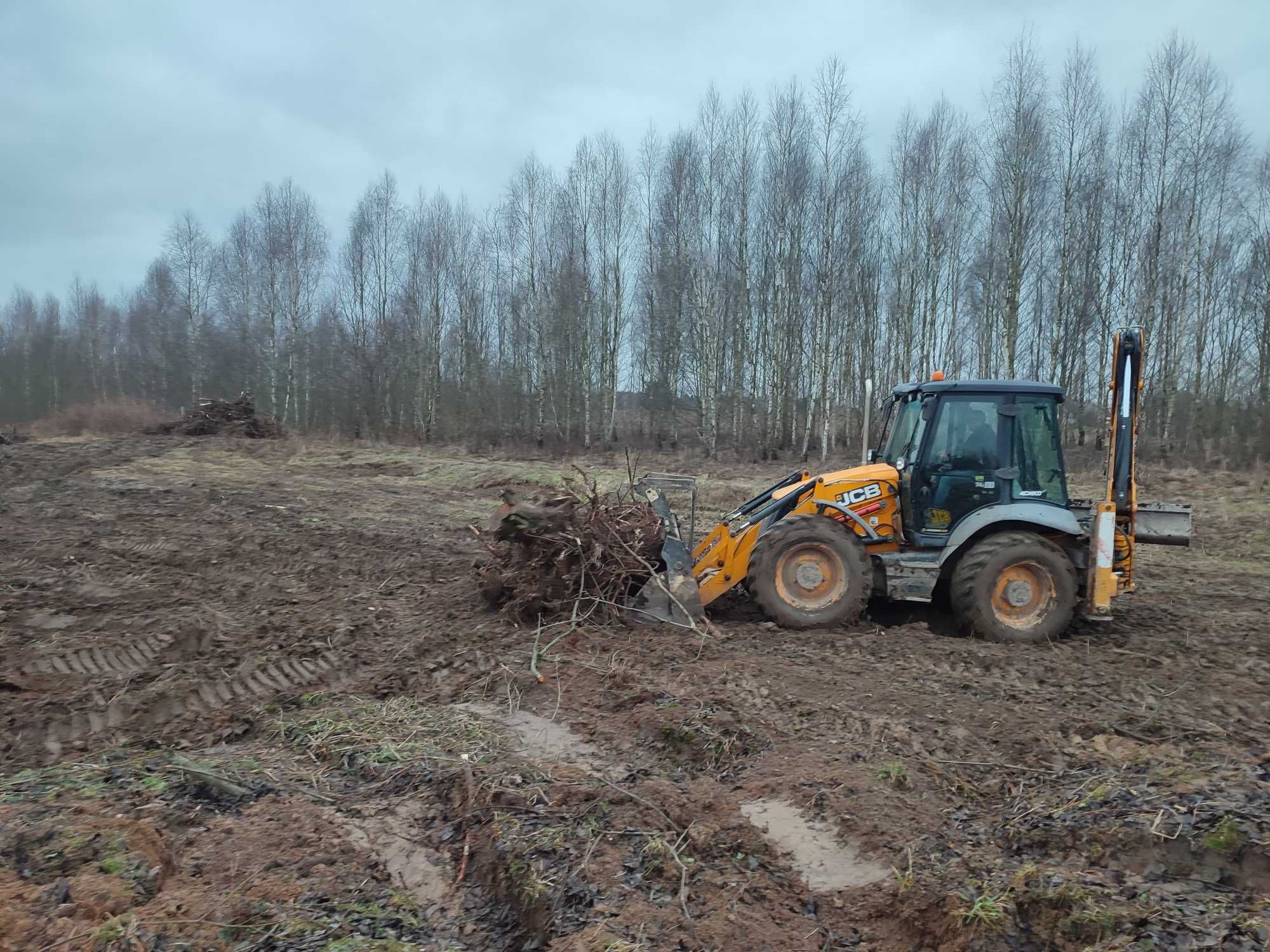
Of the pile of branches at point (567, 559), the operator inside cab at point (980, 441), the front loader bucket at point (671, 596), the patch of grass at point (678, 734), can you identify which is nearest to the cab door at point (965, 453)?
the operator inside cab at point (980, 441)

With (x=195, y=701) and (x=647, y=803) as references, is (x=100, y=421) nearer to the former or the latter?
(x=195, y=701)

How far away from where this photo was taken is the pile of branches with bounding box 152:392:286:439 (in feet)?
85.1

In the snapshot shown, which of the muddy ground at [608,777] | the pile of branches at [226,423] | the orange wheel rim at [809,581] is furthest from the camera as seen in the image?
the pile of branches at [226,423]

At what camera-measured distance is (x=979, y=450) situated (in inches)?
281

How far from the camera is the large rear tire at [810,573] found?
7059mm

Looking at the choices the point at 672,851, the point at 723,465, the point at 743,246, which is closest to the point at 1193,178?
the point at 743,246

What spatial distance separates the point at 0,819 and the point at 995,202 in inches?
1040

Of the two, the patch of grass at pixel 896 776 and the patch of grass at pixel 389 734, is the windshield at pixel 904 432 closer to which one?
the patch of grass at pixel 896 776

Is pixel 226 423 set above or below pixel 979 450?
above

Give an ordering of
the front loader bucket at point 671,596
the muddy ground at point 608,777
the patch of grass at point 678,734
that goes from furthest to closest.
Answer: the front loader bucket at point 671,596, the patch of grass at point 678,734, the muddy ground at point 608,777

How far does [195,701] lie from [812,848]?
424 centimetres

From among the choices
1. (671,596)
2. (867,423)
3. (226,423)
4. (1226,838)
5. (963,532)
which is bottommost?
(1226,838)

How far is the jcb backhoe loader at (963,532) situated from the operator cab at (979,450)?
0.03 feet

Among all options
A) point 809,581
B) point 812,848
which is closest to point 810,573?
point 809,581
